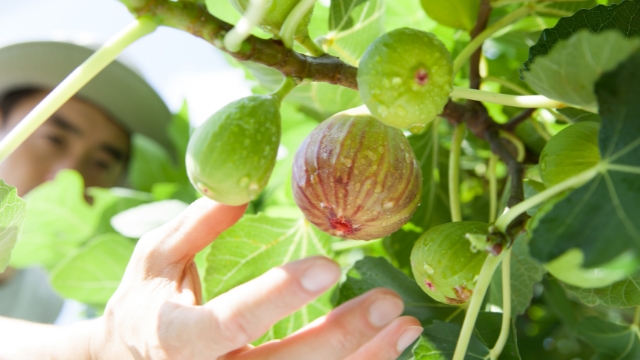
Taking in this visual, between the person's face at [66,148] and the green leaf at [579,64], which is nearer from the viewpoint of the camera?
the green leaf at [579,64]

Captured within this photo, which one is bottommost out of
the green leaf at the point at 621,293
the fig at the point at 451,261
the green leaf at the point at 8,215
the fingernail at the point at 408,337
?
the fingernail at the point at 408,337

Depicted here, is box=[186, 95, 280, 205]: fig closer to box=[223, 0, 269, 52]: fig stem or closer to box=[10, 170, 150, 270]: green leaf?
box=[223, 0, 269, 52]: fig stem

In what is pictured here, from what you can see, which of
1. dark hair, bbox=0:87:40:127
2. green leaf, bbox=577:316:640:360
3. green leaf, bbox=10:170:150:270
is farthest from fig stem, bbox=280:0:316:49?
dark hair, bbox=0:87:40:127

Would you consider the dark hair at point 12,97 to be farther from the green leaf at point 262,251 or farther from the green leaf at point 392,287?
the green leaf at point 392,287

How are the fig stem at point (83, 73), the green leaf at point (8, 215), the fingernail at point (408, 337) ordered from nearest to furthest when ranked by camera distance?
the fig stem at point (83, 73)
the green leaf at point (8, 215)
the fingernail at point (408, 337)

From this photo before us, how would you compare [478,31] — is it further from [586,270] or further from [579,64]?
[586,270]

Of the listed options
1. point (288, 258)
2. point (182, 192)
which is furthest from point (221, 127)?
point (182, 192)

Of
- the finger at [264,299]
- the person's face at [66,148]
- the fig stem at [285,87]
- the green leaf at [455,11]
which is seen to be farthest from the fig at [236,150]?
the person's face at [66,148]

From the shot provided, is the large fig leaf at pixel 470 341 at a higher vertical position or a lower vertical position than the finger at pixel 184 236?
lower
